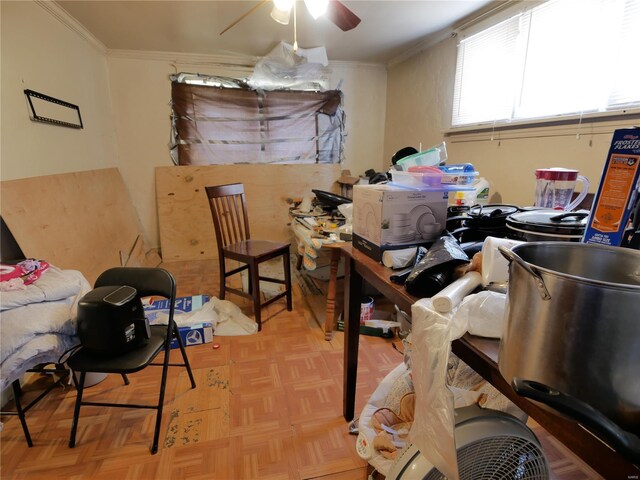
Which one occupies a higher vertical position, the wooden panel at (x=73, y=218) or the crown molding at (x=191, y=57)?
the crown molding at (x=191, y=57)

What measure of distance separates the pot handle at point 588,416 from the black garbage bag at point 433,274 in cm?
41

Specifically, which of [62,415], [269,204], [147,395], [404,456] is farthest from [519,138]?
[62,415]

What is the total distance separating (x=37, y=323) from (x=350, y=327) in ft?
4.26

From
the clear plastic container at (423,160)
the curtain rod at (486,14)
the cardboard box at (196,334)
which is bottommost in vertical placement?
the cardboard box at (196,334)

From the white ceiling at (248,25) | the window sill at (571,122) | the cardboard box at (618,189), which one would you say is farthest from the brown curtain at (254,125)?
the cardboard box at (618,189)

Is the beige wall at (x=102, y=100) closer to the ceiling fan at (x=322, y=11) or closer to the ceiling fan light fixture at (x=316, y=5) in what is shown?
the ceiling fan at (x=322, y=11)

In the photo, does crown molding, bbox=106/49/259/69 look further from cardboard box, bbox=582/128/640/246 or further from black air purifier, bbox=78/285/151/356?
cardboard box, bbox=582/128/640/246

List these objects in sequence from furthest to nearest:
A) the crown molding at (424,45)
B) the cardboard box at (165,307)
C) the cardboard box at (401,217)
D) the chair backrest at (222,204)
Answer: the crown molding at (424,45) < the chair backrest at (222,204) < the cardboard box at (165,307) < the cardboard box at (401,217)

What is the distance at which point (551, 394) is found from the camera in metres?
0.40

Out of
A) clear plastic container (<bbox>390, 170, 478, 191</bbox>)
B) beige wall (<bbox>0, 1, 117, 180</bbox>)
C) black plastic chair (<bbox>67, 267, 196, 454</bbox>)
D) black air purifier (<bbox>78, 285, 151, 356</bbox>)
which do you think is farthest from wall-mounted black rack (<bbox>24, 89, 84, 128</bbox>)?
clear plastic container (<bbox>390, 170, 478, 191</bbox>)

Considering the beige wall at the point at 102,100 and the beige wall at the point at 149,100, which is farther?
the beige wall at the point at 149,100

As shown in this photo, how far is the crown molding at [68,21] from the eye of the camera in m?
2.43

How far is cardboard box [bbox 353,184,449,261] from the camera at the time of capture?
42.4 inches

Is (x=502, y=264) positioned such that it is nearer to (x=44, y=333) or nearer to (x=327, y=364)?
(x=327, y=364)
